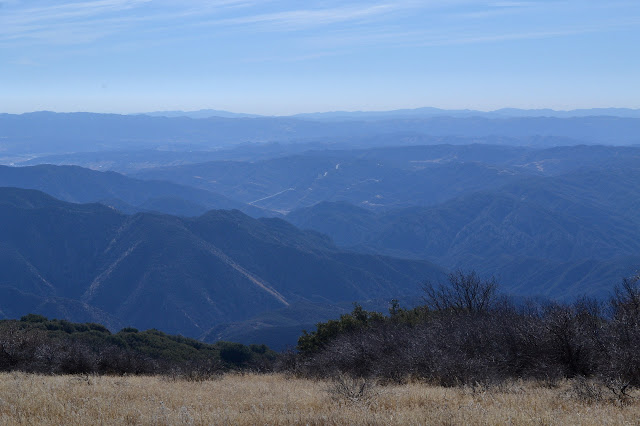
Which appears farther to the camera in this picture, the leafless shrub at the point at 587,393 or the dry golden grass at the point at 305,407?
the leafless shrub at the point at 587,393

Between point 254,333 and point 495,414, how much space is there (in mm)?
80394

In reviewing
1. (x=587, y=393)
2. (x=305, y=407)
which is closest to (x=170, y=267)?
(x=305, y=407)

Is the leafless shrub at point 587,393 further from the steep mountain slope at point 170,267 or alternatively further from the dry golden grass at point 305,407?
the steep mountain slope at point 170,267

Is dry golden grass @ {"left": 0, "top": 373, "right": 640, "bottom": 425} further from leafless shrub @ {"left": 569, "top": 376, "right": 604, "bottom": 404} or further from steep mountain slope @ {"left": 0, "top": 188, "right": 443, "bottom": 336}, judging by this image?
steep mountain slope @ {"left": 0, "top": 188, "right": 443, "bottom": 336}

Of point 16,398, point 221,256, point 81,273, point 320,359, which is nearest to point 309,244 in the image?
point 221,256

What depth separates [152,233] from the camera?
135000 mm

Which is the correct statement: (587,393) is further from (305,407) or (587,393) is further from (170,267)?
(170,267)

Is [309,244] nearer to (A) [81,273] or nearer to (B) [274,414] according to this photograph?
(A) [81,273]

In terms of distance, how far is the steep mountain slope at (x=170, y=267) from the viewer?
380 feet

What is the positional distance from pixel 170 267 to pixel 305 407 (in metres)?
122

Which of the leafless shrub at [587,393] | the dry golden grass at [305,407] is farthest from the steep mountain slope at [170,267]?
the leafless shrub at [587,393]

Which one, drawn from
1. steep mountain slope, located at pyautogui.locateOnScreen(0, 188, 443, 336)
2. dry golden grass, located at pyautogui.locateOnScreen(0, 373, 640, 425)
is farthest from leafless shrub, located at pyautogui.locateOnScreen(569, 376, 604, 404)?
steep mountain slope, located at pyautogui.locateOnScreen(0, 188, 443, 336)

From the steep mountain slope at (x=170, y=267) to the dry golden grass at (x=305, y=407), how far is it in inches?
3968

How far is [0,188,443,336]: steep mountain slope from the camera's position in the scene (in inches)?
4557
